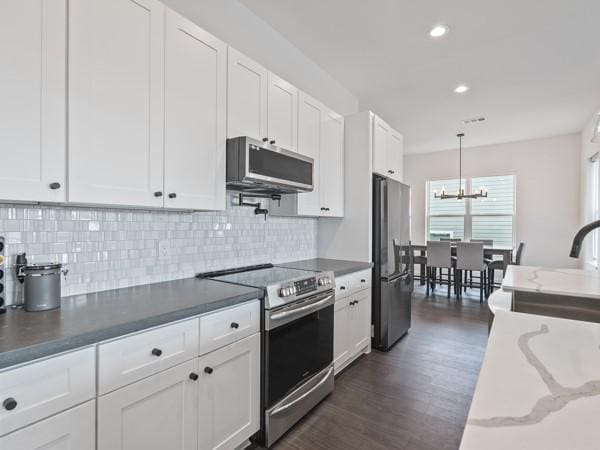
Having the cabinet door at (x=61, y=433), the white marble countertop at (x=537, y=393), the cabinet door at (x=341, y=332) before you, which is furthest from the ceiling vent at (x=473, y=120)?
the cabinet door at (x=61, y=433)

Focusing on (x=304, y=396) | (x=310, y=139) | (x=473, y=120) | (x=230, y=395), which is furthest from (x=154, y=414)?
(x=473, y=120)

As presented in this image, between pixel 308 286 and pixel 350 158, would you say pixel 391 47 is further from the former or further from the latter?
pixel 308 286

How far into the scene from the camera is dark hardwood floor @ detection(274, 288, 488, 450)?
6.31 feet

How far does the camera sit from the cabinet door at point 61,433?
0.93 metres

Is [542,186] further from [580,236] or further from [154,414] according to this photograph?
[154,414]

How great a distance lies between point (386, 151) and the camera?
3457 millimetres

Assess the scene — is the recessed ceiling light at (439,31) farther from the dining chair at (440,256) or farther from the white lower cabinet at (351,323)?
the dining chair at (440,256)

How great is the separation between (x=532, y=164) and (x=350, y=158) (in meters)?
4.93

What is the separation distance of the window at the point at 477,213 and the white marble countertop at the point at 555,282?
516 cm

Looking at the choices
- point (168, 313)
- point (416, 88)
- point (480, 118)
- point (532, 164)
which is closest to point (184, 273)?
point (168, 313)

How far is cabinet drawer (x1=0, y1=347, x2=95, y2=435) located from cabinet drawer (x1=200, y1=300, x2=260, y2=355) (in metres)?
0.48

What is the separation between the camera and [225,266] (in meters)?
2.37

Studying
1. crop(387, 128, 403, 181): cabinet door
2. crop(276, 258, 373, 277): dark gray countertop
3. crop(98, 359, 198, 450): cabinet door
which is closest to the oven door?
crop(276, 258, 373, 277): dark gray countertop

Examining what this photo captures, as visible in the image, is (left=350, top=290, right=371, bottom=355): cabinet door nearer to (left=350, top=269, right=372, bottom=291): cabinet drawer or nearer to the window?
(left=350, top=269, right=372, bottom=291): cabinet drawer
